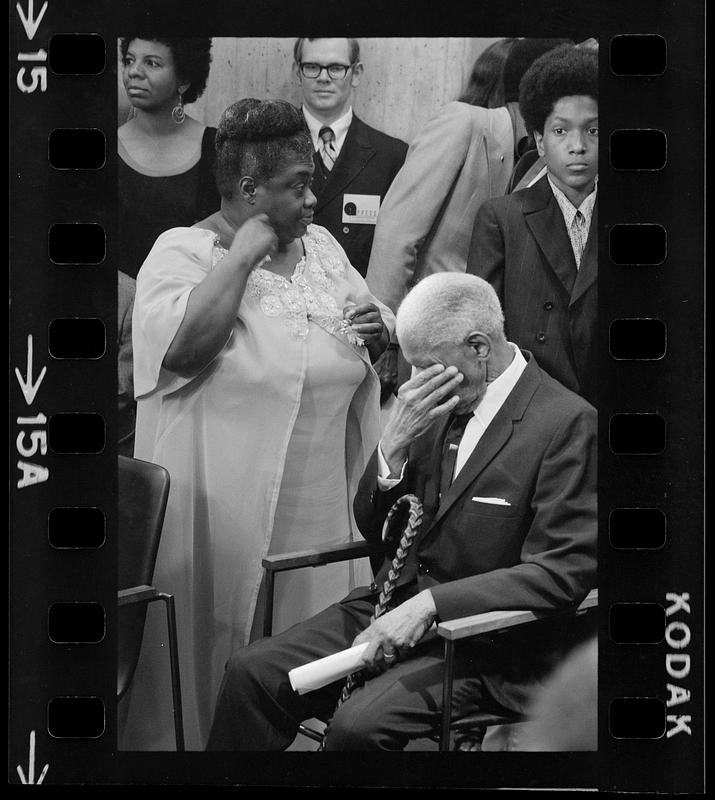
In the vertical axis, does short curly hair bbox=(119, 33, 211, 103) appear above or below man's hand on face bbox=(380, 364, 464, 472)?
above

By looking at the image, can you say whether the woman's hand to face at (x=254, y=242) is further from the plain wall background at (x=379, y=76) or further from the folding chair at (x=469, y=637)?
the folding chair at (x=469, y=637)

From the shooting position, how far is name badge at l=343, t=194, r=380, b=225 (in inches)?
115

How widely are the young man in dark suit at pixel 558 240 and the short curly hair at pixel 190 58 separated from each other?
825 millimetres

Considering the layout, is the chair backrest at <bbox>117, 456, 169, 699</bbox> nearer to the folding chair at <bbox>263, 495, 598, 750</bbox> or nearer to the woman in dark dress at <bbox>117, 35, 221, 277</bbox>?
the folding chair at <bbox>263, 495, 598, 750</bbox>

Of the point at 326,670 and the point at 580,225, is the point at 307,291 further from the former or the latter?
the point at 326,670

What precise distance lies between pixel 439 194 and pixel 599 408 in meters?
0.69

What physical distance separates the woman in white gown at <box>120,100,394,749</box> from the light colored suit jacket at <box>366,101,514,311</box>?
0.11m

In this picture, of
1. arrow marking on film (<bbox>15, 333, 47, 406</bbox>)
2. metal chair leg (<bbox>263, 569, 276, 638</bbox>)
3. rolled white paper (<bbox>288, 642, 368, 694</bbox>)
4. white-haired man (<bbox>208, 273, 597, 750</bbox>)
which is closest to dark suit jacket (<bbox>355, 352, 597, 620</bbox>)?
white-haired man (<bbox>208, 273, 597, 750</bbox>)

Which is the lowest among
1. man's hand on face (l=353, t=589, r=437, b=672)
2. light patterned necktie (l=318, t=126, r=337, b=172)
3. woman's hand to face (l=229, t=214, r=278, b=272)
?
man's hand on face (l=353, t=589, r=437, b=672)

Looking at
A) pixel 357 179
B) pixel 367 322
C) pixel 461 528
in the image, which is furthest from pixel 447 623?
pixel 357 179

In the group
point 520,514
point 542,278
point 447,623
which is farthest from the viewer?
point 542,278

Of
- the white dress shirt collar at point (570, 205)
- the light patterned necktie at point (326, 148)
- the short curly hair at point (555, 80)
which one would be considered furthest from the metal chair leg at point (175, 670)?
the short curly hair at point (555, 80)

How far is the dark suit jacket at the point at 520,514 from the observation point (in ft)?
9.15

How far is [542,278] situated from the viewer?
292cm
